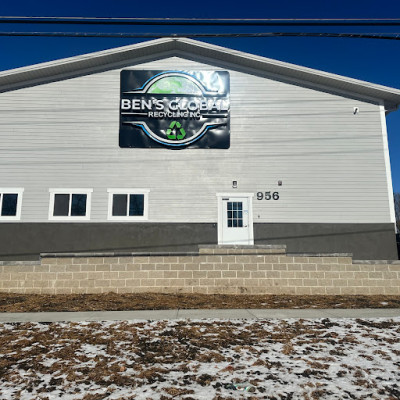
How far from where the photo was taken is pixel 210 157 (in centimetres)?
1497

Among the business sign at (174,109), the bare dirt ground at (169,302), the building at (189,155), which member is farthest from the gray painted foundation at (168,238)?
the bare dirt ground at (169,302)

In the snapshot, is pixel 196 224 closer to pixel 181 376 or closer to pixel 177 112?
pixel 177 112

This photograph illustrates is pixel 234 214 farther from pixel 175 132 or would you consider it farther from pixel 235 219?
pixel 175 132

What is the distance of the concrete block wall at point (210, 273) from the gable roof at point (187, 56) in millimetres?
9147

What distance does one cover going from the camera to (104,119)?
592 inches

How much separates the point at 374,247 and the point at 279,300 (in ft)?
25.7

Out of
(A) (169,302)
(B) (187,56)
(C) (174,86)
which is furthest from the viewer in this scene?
(B) (187,56)

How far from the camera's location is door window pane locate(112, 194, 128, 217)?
14367 millimetres

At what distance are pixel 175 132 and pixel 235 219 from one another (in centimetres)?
506

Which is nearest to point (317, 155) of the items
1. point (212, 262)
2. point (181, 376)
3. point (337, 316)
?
point (212, 262)

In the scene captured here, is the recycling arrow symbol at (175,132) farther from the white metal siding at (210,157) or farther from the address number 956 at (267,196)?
the address number 956 at (267,196)

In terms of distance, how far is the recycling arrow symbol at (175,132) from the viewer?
15.0 meters

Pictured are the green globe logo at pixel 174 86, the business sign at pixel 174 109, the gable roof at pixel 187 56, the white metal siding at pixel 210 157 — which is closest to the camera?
the white metal siding at pixel 210 157

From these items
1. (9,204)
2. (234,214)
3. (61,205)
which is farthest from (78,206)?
(234,214)
